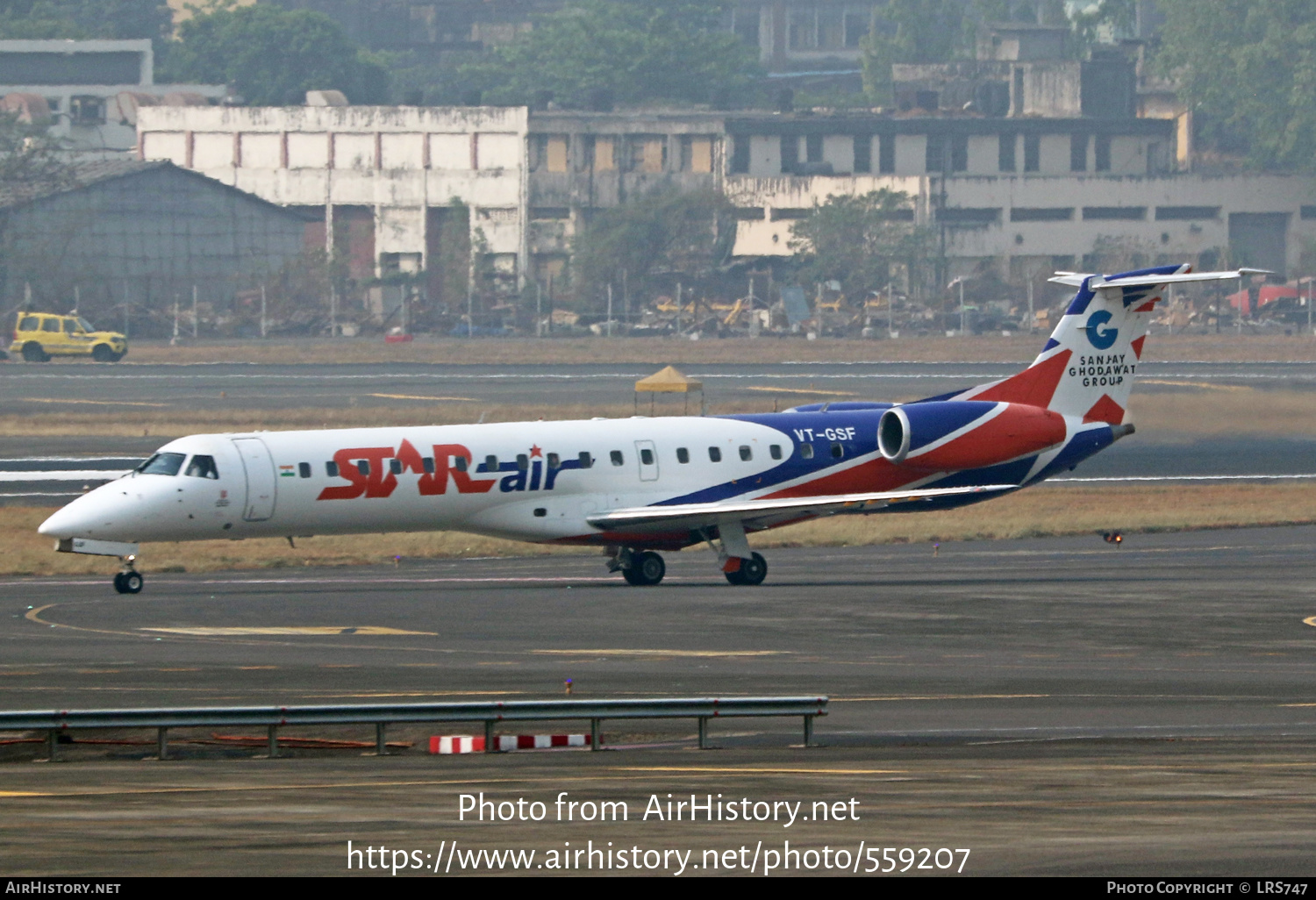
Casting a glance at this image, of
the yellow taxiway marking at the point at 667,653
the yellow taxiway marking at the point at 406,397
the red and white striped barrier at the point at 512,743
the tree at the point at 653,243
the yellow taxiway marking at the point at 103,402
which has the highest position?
the tree at the point at 653,243

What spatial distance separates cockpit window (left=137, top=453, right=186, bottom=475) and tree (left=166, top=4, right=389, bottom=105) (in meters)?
139

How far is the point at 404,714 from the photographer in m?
Result: 20.0

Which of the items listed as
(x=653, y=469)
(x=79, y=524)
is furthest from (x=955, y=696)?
(x=79, y=524)

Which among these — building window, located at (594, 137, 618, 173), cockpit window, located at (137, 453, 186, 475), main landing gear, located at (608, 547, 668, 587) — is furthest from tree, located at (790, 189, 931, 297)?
cockpit window, located at (137, 453, 186, 475)

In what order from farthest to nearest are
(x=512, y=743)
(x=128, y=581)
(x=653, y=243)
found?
(x=653, y=243)
(x=128, y=581)
(x=512, y=743)

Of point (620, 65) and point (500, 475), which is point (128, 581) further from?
→ point (620, 65)

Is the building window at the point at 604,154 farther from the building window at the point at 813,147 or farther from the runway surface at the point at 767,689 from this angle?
the runway surface at the point at 767,689

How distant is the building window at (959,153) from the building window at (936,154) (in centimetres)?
62

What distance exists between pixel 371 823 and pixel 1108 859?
5.21 meters

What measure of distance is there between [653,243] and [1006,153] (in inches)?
1159

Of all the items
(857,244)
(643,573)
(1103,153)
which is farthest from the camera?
(1103,153)

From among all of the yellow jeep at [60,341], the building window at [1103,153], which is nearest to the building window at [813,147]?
the building window at [1103,153]

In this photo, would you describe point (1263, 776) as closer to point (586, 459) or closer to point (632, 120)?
point (586, 459)

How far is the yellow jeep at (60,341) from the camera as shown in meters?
107
